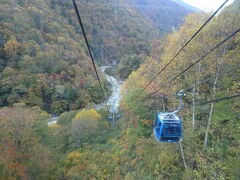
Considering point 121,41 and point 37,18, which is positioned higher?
point 37,18

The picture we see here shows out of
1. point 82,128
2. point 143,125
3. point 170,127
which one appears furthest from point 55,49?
point 170,127

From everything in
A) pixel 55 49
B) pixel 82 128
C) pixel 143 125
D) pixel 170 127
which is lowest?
pixel 82 128

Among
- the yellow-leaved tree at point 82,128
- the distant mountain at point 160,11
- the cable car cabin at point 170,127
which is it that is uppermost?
the distant mountain at point 160,11

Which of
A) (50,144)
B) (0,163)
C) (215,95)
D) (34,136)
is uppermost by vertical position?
(215,95)

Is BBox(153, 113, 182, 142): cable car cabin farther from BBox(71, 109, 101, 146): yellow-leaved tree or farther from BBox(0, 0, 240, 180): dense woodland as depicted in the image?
BBox(71, 109, 101, 146): yellow-leaved tree

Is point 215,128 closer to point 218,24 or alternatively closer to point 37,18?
point 218,24

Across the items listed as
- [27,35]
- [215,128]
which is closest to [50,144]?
[215,128]

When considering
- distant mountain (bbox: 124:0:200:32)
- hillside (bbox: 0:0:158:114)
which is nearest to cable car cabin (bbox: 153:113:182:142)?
hillside (bbox: 0:0:158:114)

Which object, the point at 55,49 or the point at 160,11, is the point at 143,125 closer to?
the point at 55,49

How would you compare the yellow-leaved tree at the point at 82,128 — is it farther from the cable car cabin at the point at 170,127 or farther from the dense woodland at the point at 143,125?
the cable car cabin at the point at 170,127

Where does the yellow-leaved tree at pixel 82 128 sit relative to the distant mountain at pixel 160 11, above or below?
below

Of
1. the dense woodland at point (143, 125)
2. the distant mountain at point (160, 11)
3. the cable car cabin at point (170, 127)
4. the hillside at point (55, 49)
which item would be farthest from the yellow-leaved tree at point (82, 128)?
the distant mountain at point (160, 11)
